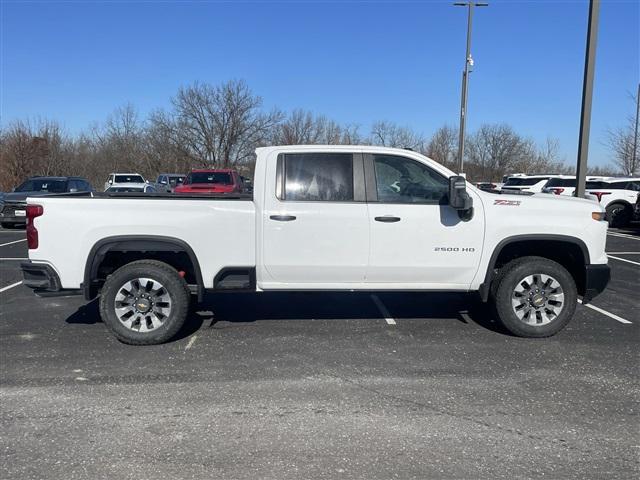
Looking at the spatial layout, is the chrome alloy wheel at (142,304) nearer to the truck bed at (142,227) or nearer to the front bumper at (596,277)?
the truck bed at (142,227)

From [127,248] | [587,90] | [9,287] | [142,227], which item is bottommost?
[9,287]

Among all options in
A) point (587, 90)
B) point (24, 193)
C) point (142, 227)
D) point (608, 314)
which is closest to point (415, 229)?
point (142, 227)

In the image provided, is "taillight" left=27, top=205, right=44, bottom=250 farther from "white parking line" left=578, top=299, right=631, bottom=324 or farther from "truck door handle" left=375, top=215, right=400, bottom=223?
"white parking line" left=578, top=299, right=631, bottom=324

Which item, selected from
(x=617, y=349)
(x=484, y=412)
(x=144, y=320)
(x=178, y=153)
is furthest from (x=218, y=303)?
(x=178, y=153)

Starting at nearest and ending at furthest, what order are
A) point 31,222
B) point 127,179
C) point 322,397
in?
point 322,397 < point 31,222 < point 127,179

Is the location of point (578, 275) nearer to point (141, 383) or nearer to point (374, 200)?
point (374, 200)

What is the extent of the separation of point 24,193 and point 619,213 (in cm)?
2028

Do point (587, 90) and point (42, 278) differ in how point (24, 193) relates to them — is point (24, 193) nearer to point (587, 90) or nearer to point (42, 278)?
point (42, 278)

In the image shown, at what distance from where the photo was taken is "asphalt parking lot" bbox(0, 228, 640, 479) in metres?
3.35

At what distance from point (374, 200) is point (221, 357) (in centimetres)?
222

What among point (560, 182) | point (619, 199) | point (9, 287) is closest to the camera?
point (9, 287)

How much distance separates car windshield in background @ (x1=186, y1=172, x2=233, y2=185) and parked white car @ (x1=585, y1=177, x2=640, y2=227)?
41.7ft

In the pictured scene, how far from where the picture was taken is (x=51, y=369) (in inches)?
194

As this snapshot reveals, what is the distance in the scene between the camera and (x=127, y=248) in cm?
546
